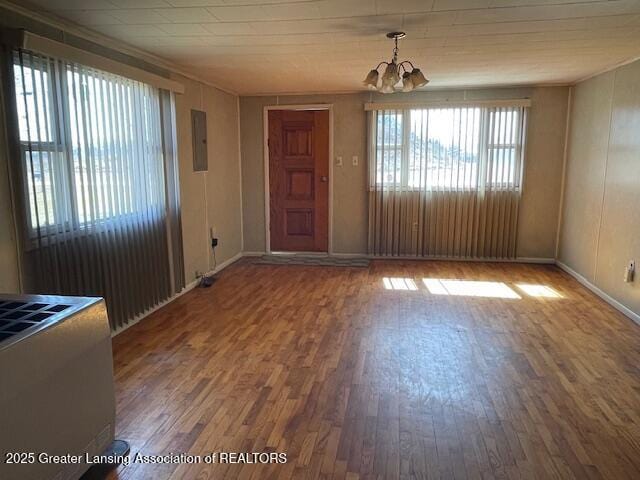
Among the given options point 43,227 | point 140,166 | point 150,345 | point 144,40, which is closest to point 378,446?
point 150,345

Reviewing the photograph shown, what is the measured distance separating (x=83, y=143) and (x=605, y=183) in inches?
181

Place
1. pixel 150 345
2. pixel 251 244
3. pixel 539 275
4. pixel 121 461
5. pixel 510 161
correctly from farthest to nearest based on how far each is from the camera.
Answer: pixel 251 244, pixel 510 161, pixel 539 275, pixel 150 345, pixel 121 461

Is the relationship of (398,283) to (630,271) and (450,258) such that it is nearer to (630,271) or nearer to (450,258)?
(450,258)

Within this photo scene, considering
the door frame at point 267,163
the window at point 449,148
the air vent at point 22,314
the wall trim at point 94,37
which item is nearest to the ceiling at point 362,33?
the wall trim at point 94,37

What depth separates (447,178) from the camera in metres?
5.84

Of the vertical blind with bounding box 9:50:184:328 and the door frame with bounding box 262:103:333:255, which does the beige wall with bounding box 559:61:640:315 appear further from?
the vertical blind with bounding box 9:50:184:328

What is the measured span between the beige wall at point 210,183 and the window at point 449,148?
1876 millimetres

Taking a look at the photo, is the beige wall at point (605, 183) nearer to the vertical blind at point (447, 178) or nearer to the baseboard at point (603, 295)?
the baseboard at point (603, 295)

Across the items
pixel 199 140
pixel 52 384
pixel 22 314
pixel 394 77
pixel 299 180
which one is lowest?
pixel 52 384

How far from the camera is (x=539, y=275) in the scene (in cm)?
530

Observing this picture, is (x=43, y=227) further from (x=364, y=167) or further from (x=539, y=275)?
(x=539, y=275)

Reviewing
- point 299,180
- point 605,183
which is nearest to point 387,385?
point 605,183

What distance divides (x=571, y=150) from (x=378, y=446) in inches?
187

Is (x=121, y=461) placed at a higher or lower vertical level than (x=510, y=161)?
lower
